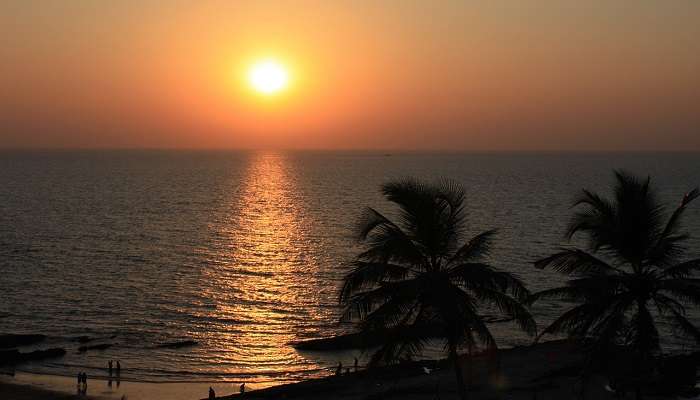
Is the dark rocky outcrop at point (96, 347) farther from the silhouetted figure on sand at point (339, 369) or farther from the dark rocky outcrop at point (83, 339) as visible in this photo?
the silhouetted figure on sand at point (339, 369)

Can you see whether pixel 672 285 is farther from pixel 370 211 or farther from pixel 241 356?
pixel 241 356

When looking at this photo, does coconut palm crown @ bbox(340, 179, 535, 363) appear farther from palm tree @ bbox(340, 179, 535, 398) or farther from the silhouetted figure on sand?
the silhouetted figure on sand

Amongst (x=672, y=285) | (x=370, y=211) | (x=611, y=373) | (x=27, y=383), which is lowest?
(x=27, y=383)

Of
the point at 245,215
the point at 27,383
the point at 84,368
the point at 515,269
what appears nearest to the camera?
the point at 27,383

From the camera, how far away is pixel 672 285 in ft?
A: 64.7

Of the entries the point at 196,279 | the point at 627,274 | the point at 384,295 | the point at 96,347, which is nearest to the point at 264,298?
the point at 196,279

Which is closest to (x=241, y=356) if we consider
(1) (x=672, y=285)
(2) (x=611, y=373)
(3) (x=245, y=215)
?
(2) (x=611, y=373)

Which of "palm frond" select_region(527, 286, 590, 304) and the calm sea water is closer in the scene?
"palm frond" select_region(527, 286, 590, 304)

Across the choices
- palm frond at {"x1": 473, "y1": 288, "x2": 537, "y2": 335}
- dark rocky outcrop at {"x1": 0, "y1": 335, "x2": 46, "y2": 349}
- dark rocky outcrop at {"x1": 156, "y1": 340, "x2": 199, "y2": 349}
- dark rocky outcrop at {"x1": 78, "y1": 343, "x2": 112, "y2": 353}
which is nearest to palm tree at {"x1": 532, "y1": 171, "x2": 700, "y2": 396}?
palm frond at {"x1": 473, "y1": 288, "x2": 537, "y2": 335}

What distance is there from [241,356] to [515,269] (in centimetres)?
3862

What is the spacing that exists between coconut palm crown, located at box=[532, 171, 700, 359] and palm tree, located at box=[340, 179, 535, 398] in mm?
1584

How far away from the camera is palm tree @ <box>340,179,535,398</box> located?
20281 millimetres

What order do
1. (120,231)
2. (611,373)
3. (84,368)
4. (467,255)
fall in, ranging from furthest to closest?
(120,231) → (84,368) → (611,373) → (467,255)

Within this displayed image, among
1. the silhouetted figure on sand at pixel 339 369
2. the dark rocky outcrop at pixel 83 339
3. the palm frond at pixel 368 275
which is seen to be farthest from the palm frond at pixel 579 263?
the dark rocky outcrop at pixel 83 339
